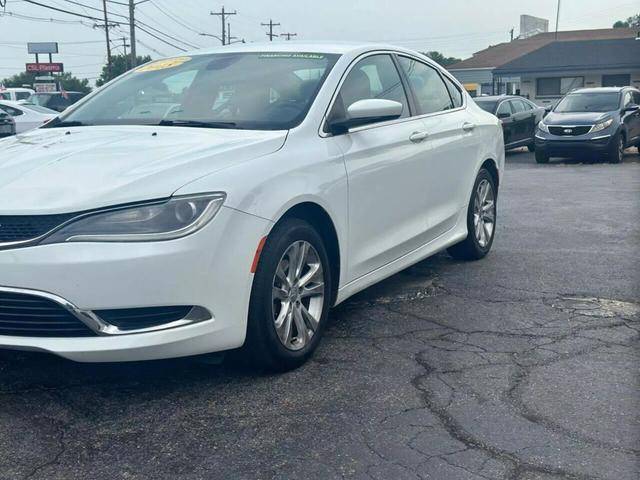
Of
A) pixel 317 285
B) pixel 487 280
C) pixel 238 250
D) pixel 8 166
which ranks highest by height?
pixel 8 166

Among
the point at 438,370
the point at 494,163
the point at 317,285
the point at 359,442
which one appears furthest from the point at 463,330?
the point at 494,163

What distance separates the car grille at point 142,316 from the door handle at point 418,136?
2282 millimetres

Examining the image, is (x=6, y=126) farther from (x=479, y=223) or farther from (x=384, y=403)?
(x=384, y=403)

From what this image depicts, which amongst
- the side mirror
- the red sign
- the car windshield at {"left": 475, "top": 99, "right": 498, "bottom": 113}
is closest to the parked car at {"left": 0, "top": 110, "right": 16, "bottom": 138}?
the car windshield at {"left": 475, "top": 99, "right": 498, "bottom": 113}

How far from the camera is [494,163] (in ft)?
22.4

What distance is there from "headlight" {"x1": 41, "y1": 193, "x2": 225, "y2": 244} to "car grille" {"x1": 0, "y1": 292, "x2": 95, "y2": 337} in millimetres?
263

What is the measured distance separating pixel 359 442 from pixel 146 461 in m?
0.83

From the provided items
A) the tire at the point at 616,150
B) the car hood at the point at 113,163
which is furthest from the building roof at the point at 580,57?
the car hood at the point at 113,163

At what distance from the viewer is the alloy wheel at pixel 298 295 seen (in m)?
3.95

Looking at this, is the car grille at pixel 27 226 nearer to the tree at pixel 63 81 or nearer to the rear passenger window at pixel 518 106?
the rear passenger window at pixel 518 106

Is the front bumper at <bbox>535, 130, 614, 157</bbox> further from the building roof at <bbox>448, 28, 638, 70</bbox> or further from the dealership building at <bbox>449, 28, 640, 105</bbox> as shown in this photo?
the building roof at <bbox>448, 28, 638, 70</bbox>

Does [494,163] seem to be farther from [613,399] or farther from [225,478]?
[225,478]

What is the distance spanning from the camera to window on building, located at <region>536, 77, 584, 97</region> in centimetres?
4722

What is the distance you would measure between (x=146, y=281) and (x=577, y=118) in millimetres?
15232
